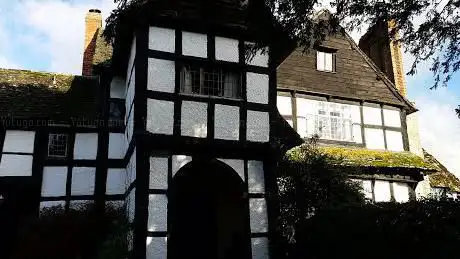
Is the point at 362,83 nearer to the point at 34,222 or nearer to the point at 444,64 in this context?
the point at 444,64

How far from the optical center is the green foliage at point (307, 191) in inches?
443

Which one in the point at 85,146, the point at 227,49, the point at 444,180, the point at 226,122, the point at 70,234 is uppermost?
the point at 227,49

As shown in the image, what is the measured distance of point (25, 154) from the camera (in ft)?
45.7

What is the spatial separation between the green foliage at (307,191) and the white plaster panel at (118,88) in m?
6.11

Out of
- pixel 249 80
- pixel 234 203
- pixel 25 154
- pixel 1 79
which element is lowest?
pixel 234 203

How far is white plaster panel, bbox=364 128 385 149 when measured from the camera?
1777 centimetres

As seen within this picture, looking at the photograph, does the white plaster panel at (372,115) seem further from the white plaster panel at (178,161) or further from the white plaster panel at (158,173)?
the white plaster panel at (158,173)

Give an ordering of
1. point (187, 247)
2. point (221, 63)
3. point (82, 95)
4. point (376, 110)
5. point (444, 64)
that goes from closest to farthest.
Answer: point (444, 64), point (221, 63), point (187, 247), point (82, 95), point (376, 110)

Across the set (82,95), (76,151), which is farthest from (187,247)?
(82,95)

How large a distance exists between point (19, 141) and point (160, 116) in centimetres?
579

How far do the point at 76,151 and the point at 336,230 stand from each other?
8644 mm

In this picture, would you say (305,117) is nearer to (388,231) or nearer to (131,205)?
(131,205)

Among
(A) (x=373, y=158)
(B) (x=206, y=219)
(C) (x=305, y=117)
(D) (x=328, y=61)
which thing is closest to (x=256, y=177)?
(B) (x=206, y=219)

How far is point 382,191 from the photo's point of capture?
17016mm
